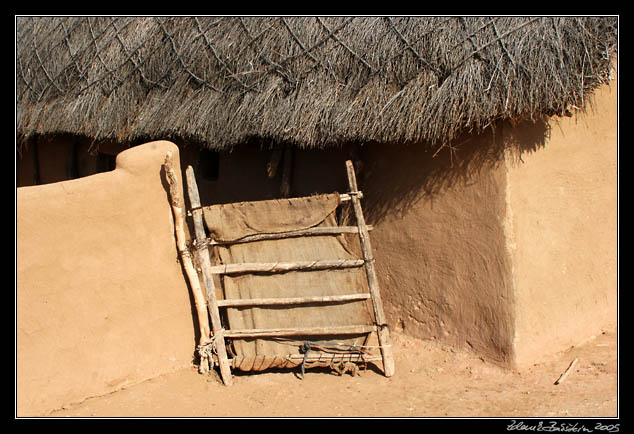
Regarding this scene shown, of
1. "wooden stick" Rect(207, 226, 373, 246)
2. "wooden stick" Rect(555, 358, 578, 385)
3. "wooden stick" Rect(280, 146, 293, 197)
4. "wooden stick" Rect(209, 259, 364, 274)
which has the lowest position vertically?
"wooden stick" Rect(555, 358, 578, 385)

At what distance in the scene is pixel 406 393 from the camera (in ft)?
15.0

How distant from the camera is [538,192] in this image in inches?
191

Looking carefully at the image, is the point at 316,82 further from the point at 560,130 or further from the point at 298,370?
the point at 298,370

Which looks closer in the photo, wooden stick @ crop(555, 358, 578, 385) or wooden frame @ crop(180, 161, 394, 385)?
wooden stick @ crop(555, 358, 578, 385)

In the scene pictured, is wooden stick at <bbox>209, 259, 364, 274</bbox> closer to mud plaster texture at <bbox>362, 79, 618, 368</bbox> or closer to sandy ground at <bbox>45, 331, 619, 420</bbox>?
mud plaster texture at <bbox>362, 79, 618, 368</bbox>

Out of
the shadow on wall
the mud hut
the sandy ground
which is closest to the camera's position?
the sandy ground

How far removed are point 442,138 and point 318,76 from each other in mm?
1132

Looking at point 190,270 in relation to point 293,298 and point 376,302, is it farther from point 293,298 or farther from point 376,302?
point 376,302

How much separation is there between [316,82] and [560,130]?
6.39ft

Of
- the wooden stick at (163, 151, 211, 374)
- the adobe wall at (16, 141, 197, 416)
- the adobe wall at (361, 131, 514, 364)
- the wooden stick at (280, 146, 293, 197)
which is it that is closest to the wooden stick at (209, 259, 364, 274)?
the wooden stick at (163, 151, 211, 374)

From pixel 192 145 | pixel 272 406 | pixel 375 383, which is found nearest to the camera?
pixel 272 406

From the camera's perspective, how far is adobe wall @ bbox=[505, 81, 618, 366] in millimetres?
4762

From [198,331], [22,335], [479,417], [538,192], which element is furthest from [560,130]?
[22,335]

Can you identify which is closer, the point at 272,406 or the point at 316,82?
the point at 272,406
